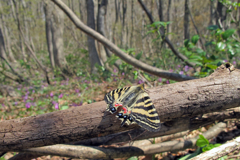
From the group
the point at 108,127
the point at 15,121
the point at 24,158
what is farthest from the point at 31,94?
the point at 108,127

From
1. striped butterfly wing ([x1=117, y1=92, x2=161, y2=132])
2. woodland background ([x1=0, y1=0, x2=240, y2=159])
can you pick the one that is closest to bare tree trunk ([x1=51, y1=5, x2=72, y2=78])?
woodland background ([x1=0, y1=0, x2=240, y2=159])

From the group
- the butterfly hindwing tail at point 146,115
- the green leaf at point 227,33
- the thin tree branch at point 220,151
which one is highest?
the green leaf at point 227,33

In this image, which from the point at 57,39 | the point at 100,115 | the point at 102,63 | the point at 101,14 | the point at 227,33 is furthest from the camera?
the point at 57,39

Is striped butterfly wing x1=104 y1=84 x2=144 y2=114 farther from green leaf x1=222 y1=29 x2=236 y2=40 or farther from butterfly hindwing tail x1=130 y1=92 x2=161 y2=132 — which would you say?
green leaf x1=222 y1=29 x2=236 y2=40

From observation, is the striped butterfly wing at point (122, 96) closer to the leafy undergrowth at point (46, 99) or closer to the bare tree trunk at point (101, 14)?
the leafy undergrowth at point (46, 99)

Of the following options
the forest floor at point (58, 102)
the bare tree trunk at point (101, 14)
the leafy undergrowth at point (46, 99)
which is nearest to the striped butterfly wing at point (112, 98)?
the forest floor at point (58, 102)

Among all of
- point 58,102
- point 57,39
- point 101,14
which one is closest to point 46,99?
point 58,102

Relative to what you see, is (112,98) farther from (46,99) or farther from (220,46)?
(46,99)
